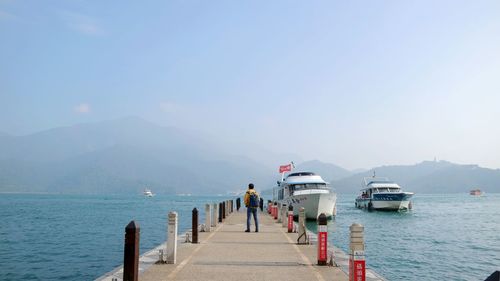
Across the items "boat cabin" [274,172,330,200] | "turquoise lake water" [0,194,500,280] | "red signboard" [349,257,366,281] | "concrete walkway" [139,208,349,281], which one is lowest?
"turquoise lake water" [0,194,500,280]

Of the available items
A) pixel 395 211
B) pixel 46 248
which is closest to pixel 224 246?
pixel 46 248

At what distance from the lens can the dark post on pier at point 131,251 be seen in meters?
9.20

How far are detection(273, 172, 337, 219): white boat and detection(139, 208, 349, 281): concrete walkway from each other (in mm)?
20528

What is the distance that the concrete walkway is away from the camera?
35.8 ft

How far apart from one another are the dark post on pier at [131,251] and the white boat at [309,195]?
93.2ft

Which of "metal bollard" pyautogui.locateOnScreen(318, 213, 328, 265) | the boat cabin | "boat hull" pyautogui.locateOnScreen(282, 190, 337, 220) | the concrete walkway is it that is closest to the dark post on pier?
the concrete walkway

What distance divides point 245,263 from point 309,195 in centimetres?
2644

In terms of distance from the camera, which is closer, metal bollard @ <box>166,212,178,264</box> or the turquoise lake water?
metal bollard @ <box>166,212,178,264</box>

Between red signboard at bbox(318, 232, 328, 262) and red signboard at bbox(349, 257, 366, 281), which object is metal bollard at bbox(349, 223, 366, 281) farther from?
red signboard at bbox(318, 232, 328, 262)

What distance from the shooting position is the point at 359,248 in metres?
9.12

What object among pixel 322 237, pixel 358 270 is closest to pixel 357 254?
pixel 358 270

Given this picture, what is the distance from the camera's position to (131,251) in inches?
363

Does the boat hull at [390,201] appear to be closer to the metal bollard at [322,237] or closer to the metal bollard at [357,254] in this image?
the metal bollard at [322,237]

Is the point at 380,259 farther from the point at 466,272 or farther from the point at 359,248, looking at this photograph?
the point at 359,248
